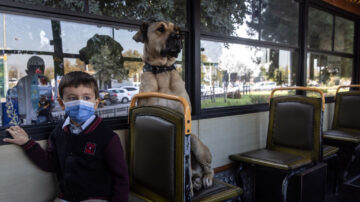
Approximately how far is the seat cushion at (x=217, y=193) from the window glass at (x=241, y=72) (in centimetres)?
94

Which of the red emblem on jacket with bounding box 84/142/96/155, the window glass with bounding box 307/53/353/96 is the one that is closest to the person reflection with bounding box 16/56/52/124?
the red emblem on jacket with bounding box 84/142/96/155

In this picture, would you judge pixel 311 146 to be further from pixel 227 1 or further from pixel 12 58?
pixel 12 58

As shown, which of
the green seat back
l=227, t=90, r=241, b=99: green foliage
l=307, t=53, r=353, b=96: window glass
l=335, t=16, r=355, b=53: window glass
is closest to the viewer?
the green seat back

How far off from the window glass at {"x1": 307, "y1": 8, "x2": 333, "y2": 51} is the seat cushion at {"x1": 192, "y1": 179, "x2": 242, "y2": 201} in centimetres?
295

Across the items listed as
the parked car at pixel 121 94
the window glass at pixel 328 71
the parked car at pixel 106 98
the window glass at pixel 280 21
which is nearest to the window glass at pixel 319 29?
the window glass at pixel 328 71

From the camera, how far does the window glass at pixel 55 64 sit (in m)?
1.64

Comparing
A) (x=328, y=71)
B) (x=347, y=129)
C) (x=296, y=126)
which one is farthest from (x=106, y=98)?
(x=328, y=71)

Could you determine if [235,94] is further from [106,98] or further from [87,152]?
[87,152]

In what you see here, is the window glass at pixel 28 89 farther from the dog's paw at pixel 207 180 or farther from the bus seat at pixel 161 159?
the dog's paw at pixel 207 180

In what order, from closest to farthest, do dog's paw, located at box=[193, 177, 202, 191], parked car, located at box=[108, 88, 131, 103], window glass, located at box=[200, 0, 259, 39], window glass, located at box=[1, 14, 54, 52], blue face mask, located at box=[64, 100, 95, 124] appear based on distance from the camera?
blue face mask, located at box=[64, 100, 95, 124] → window glass, located at box=[1, 14, 54, 52] → dog's paw, located at box=[193, 177, 202, 191] → parked car, located at box=[108, 88, 131, 103] → window glass, located at box=[200, 0, 259, 39]

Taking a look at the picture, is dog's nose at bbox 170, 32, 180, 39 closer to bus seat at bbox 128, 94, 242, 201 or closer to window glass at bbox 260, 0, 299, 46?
bus seat at bbox 128, 94, 242, 201

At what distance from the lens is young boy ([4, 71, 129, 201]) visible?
1.38 m

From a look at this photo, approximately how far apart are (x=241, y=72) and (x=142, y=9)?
4.65 feet

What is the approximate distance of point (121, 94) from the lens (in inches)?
84.4
